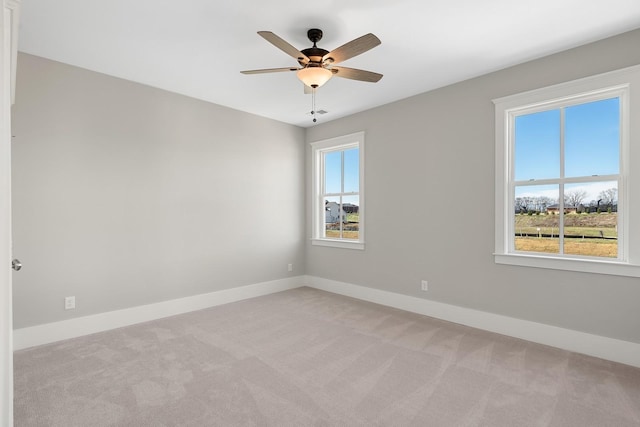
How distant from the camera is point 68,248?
318 centimetres

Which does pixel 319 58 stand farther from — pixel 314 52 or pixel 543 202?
pixel 543 202

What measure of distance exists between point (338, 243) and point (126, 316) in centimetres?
287

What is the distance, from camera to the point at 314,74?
244 centimetres

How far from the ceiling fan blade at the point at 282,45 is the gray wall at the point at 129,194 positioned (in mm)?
2200

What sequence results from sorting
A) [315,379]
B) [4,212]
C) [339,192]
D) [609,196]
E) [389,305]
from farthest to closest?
[339,192] → [389,305] → [609,196] → [315,379] → [4,212]

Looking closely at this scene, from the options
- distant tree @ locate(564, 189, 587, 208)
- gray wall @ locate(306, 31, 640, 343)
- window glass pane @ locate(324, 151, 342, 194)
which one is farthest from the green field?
window glass pane @ locate(324, 151, 342, 194)

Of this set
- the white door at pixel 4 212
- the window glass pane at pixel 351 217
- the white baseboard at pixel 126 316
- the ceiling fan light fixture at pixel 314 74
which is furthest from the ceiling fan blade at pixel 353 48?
the white baseboard at pixel 126 316

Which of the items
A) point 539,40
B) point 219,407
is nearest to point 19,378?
point 219,407

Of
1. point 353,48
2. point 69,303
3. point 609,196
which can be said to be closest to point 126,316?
point 69,303

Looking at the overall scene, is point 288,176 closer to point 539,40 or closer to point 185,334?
point 185,334

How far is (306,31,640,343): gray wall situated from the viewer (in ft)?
9.07

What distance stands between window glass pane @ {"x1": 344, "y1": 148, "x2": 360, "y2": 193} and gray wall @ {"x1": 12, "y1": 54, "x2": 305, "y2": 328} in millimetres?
1105

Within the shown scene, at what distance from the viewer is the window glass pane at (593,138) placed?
2.78 meters

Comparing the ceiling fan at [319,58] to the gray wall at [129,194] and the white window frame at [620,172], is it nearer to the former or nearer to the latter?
the white window frame at [620,172]
